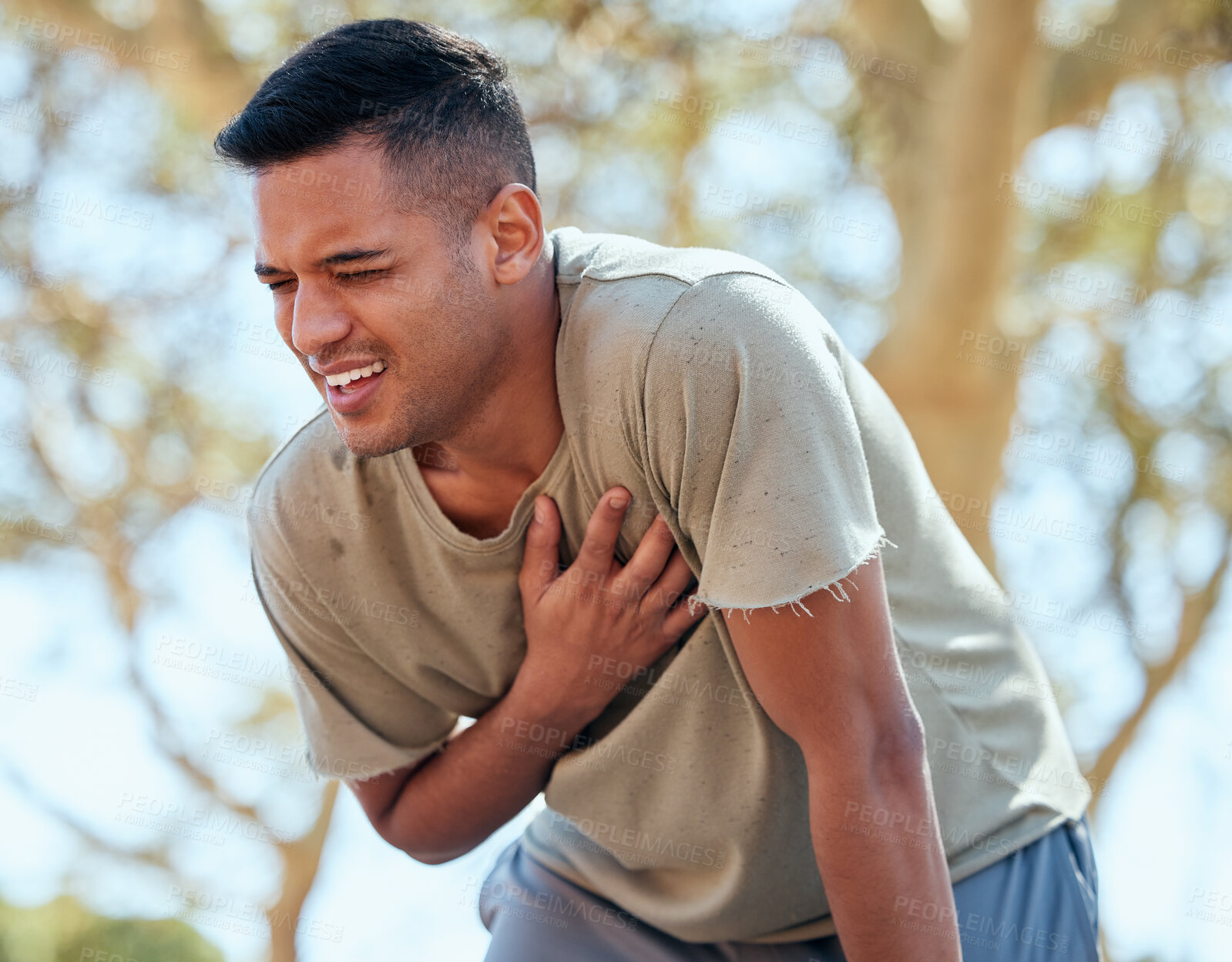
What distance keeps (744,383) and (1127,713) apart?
5570 millimetres

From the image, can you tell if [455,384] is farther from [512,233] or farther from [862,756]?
[862,756]

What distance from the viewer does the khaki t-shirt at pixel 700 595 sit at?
1.38m

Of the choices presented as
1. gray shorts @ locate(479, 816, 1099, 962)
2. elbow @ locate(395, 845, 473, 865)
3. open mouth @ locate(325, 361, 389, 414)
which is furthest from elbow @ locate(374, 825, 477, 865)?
open mouth @ locate(325, 361, 389, 414)

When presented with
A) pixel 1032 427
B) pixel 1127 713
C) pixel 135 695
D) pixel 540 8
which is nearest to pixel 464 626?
pixel 540 8

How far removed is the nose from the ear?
0.71 ft

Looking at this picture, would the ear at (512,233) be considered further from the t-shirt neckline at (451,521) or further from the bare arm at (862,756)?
the bare arm at (862,756)

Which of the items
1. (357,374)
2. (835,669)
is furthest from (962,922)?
(357,374)

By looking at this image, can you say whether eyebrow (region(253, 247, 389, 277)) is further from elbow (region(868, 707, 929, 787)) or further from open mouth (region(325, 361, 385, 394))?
elbow (region(868, 707, 929, 787))

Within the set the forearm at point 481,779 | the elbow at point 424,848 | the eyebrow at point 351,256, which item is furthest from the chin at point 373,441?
the elbow at point 424,848

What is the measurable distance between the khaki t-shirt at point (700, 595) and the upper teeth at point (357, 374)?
0.67ft

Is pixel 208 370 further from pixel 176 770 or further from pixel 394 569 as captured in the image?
pixel 394 569

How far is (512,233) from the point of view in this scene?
5.11ft

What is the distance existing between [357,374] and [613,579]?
0.45m

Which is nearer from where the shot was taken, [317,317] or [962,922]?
[317,317]
